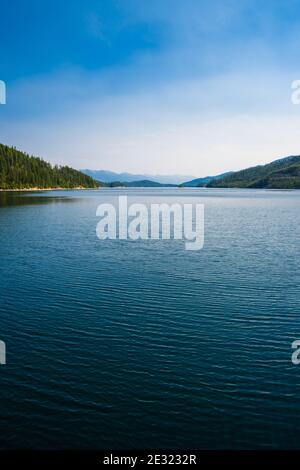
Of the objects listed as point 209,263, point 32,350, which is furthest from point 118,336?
point 209,263

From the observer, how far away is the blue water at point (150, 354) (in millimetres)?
13164

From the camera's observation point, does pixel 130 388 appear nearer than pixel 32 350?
Yes

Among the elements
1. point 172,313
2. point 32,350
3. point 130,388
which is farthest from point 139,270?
point 130,388

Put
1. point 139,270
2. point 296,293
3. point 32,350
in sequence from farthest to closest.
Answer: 1. point 139,270
2. point 296,293
3. point 32,350

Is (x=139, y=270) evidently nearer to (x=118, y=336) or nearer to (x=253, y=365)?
(x=118, y=336)

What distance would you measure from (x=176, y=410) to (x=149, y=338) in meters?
6.42

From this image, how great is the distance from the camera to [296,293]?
91.4 ft

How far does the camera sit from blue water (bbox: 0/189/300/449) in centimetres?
1316

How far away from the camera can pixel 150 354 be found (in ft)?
61.2

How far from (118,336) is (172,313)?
4733 mm
